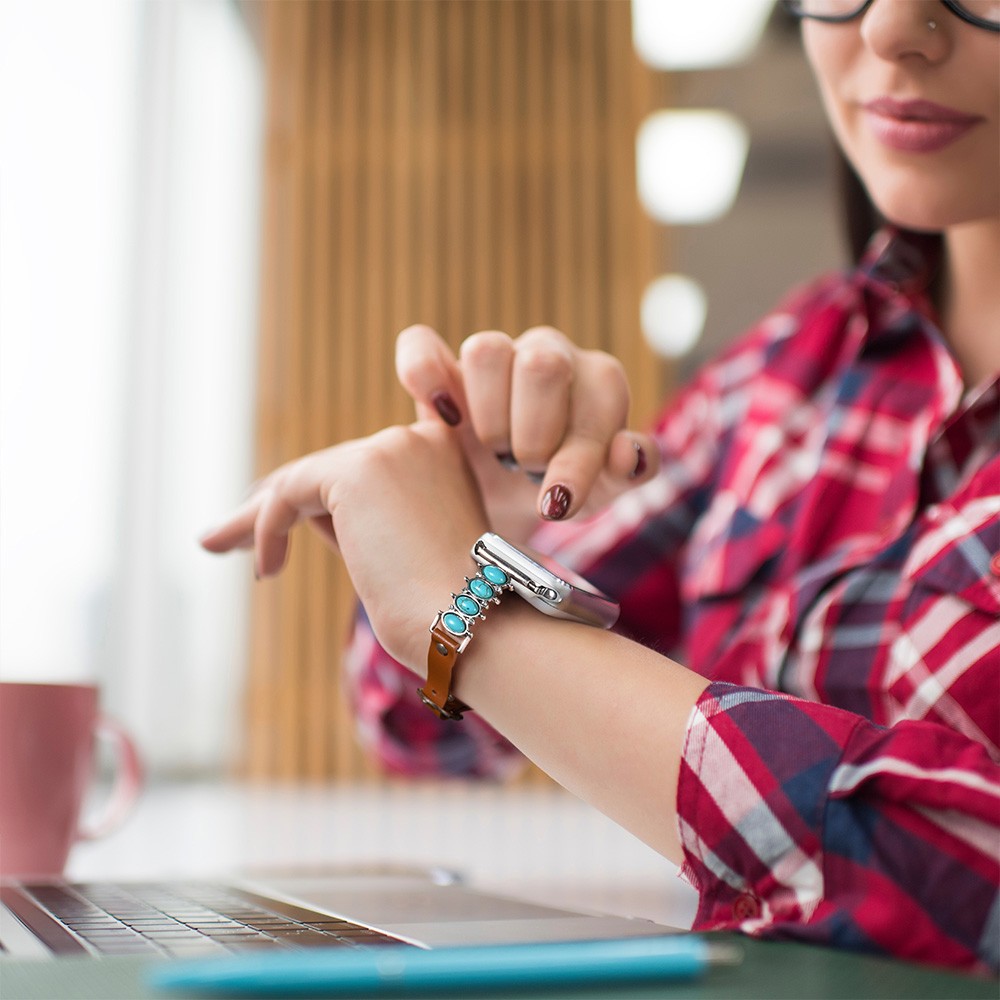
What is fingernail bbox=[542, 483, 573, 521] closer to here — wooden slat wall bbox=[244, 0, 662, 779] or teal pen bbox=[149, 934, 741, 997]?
teal pen bbox=[149, 934, 741, 997]

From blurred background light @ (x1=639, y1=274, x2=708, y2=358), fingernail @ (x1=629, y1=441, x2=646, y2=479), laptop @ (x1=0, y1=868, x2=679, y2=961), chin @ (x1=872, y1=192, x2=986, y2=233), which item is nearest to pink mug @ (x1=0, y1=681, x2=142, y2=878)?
laptop @ (x1=0, y1=868, x2=679, y2=961)

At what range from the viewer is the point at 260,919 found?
493 millimetres

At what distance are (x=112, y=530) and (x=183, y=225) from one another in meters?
0.87

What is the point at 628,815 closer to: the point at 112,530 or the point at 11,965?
the point at 11,965

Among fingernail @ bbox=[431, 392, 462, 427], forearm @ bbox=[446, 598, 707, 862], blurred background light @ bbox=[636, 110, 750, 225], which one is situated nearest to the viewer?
forearm @ bbox=[446, 598, 707, 862]

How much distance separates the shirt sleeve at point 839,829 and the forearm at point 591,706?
0.01 meters

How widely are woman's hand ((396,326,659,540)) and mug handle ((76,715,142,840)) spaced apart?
0.31m

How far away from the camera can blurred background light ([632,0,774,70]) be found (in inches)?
140

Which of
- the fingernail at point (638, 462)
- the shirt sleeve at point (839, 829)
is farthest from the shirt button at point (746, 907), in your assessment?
the fingernail at point (638, 462)

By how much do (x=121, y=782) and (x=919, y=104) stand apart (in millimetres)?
711

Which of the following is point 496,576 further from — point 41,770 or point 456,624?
point 41,770

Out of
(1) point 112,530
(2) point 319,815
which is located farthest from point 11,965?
(1) point 112,530

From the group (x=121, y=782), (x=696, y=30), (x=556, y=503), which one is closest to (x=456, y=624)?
(x=556, y=503)

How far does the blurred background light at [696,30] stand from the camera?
3.54m
